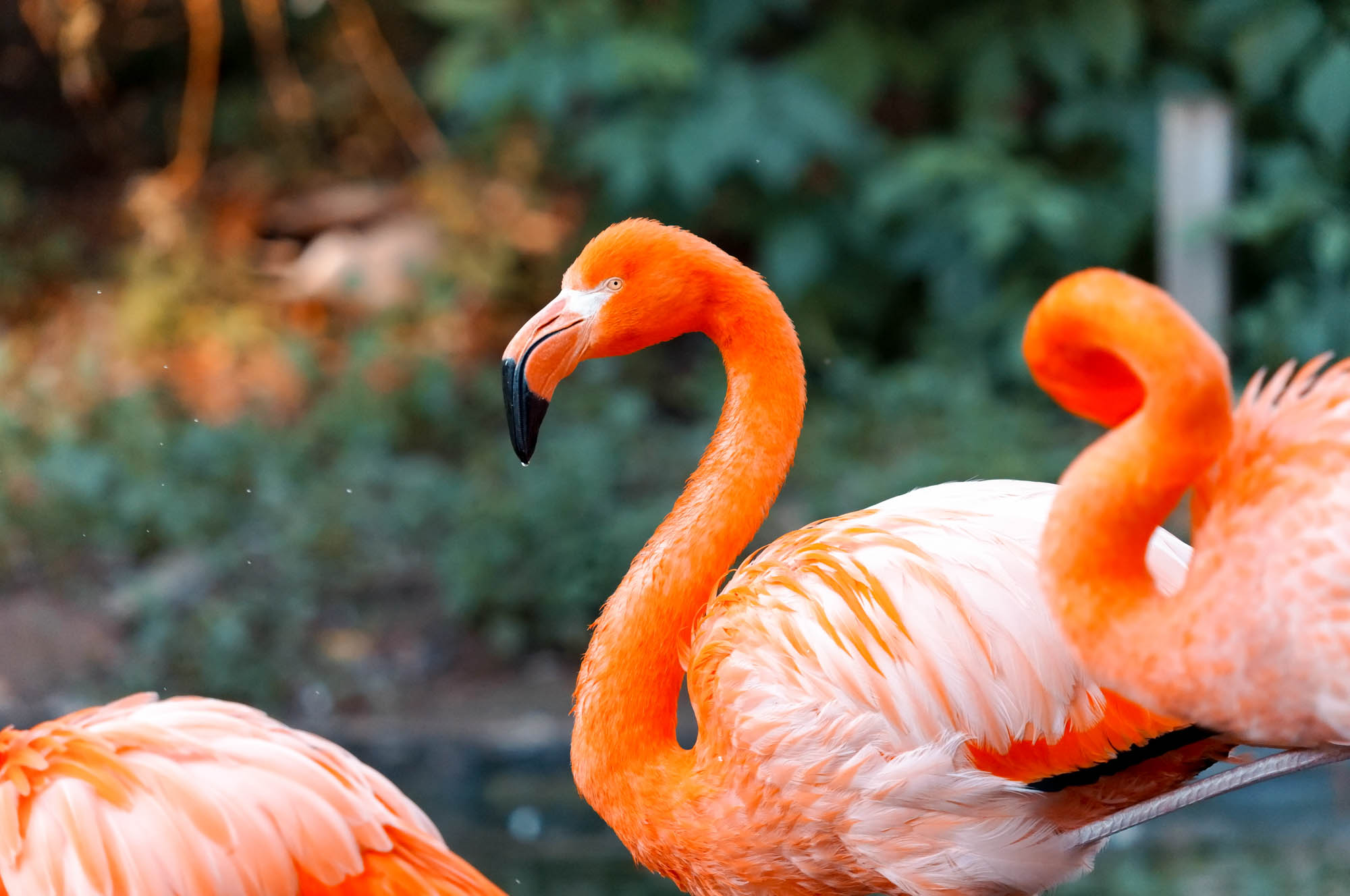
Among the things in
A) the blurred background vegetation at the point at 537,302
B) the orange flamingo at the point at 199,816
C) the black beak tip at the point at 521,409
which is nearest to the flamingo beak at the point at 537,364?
the black beak tip at the point at 521,409

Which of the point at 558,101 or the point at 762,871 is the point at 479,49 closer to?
the point at 558,101

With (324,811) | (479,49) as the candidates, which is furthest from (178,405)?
(324,811)

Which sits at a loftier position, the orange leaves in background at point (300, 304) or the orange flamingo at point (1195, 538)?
the orange flamingo at point (1195, 538)

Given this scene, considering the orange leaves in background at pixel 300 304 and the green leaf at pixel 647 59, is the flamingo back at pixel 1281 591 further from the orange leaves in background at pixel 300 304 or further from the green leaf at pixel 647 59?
the orange leaves in background at pixel 300 304

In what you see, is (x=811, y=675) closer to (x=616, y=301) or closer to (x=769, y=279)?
(x=616, y=301)

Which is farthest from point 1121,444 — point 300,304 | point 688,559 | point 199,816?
point 300,304

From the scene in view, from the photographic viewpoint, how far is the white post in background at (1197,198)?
5.48 meters

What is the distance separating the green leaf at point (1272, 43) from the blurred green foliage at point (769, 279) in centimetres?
1

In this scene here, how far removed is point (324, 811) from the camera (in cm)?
216

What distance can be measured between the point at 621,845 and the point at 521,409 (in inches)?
84.2

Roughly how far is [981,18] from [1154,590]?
15.5 feet

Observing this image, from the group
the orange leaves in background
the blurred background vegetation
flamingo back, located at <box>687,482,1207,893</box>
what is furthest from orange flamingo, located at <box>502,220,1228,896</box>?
the orange leaves in background

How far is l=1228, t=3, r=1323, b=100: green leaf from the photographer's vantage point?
5.29 m

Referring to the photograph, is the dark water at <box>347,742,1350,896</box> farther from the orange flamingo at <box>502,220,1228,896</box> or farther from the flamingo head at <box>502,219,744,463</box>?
the flamingo head at <box>502,219,744,463</box>
